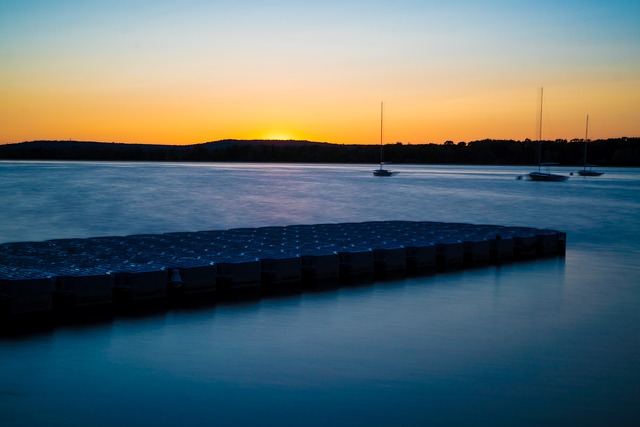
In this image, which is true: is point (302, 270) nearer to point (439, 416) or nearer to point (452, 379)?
point (452, 379)

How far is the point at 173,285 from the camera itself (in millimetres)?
12297

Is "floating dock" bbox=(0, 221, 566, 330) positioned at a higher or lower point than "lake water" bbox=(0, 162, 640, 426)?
higher

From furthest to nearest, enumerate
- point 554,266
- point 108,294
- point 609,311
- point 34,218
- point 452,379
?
point 34,218
point 554,266
point 609,311
point 108,294
point 452,379

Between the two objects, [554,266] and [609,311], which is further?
[554,266]

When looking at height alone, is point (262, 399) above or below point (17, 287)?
below

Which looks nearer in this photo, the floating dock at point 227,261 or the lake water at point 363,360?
the lake water at point 363,360

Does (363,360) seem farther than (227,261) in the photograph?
No

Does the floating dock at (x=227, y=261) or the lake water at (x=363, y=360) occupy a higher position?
the floating dock at (x=227, y=261)

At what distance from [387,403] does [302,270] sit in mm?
6500

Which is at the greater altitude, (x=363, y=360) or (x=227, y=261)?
(x=227, y=261)

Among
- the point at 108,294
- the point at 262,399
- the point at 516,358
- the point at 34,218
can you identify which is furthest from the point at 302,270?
the point at 34,218

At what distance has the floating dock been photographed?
11133 mm

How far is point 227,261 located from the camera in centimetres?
1325

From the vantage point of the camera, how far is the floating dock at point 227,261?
11.1 m
